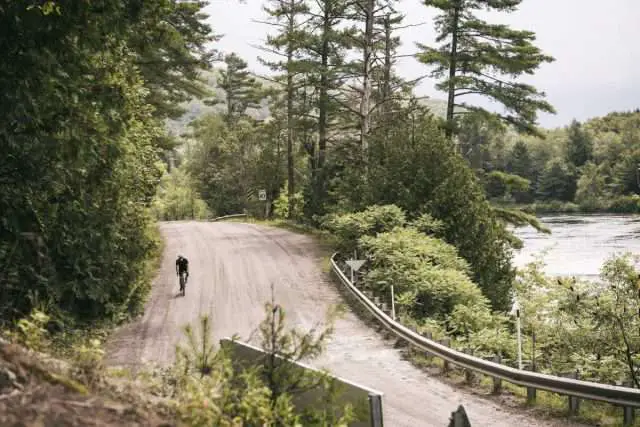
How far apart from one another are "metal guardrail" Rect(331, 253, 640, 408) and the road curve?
488 millimetres

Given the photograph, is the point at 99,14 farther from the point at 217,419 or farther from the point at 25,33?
the point at 217,419

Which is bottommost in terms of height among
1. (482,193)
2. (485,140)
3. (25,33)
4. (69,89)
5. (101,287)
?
(101,287)

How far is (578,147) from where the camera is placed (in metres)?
109

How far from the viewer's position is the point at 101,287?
14.9m

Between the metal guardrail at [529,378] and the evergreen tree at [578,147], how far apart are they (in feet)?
342

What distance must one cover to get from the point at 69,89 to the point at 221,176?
2044 inches

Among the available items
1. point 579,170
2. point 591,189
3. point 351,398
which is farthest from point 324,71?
point 579,170

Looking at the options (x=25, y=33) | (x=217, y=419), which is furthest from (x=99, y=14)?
(x=217, y=419)

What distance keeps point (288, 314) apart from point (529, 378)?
30.0ft

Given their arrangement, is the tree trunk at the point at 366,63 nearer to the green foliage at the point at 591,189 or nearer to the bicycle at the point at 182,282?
the bicycle at the point at 182,282

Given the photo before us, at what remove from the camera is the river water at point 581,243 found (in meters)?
36.3

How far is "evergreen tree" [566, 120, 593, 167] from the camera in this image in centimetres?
10794

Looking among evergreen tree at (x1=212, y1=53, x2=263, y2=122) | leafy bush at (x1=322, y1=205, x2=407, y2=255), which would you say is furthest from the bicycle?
evergreen tree at (x1=212, y1=53, x2=263, y2=122)

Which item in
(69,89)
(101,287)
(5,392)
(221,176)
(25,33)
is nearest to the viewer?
(5,392)
